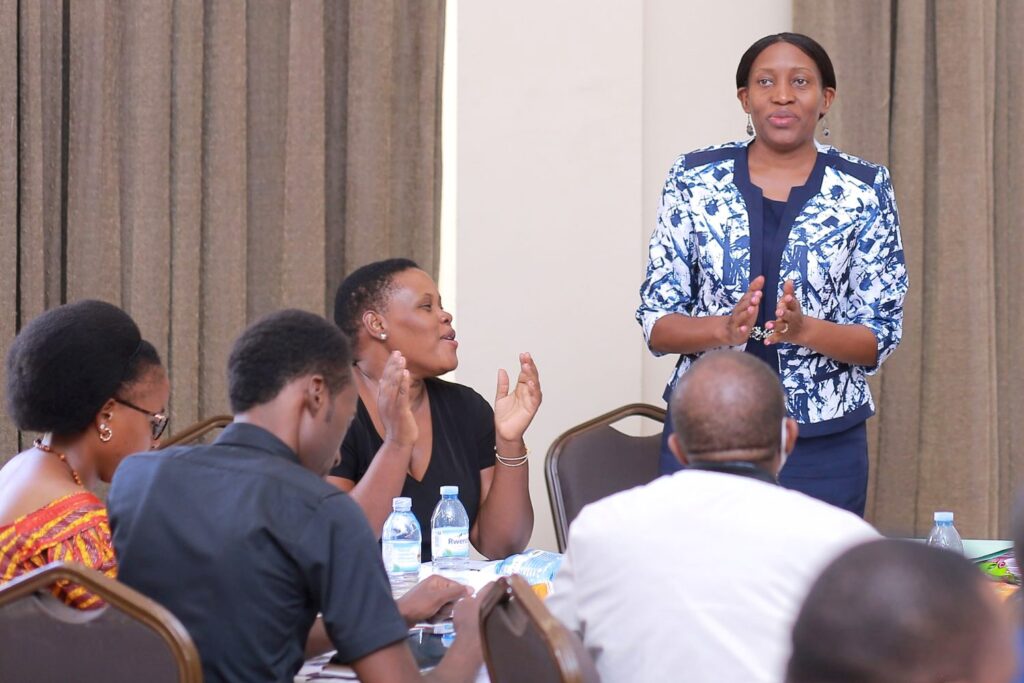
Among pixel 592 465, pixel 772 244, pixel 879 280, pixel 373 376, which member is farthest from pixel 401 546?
pixel 879 280

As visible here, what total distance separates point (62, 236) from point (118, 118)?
0.39 m

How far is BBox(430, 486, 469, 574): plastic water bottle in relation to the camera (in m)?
2.85

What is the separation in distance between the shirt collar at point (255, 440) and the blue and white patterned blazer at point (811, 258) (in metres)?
1.44

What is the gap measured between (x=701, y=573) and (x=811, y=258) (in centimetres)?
162

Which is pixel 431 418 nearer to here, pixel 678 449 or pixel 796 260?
pixel 796 260

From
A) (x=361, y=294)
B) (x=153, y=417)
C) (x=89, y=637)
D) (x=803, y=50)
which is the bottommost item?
(x=89, y=637)

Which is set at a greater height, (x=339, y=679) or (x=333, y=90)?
(x=333, y=90)

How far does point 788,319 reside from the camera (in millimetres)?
2945

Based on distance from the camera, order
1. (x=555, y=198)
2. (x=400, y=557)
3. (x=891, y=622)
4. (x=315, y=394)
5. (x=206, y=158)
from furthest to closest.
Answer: (x=555, y=198) < (x=206, y=158) < (x=400, y=557) < (x=315, y=394) < (x=891, y=622)

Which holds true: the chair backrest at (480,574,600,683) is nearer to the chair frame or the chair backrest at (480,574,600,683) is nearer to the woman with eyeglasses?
the chair frame

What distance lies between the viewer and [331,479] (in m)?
3.06

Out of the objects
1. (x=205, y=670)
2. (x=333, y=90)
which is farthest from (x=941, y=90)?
(x=205, y=670)

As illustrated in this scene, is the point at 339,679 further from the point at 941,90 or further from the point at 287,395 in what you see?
the point at 941,90

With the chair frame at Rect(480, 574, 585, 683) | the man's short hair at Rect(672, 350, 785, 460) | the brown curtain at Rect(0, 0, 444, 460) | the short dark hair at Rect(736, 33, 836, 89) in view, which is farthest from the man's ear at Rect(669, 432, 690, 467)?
the brown curtain at Rect(0, 0, 444, 460)
